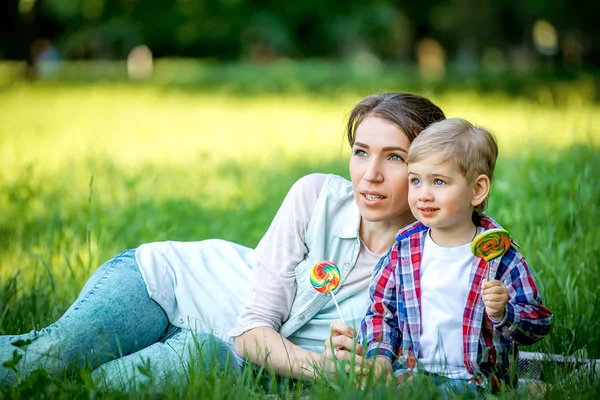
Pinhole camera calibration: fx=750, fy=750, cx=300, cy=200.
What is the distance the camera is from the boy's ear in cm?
265

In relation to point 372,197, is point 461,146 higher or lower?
higher

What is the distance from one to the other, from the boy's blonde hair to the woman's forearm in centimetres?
83

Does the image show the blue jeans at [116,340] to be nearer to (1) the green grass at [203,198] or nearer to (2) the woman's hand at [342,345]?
(1) the green grass at [203,198]

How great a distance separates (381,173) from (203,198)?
147 inches

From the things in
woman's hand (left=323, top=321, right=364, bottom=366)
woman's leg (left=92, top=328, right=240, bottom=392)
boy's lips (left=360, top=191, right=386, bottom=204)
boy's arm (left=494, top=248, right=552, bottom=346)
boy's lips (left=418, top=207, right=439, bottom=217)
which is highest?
boy's lips (left=360, top=191, right=386, bottom=204)

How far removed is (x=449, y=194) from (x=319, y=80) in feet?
59.9

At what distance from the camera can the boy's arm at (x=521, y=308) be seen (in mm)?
2506

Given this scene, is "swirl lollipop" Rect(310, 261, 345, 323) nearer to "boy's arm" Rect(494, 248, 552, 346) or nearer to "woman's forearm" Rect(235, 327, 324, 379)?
"woman's forearm" Rect(235, 327, 324, 379)

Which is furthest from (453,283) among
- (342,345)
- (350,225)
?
(350,225)

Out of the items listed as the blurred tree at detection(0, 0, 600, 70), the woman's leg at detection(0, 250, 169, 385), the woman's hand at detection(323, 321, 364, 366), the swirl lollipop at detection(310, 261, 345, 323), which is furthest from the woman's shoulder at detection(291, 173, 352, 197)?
the blurred tree at detection(0, 0, 600, 70)

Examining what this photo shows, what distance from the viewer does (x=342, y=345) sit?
2.71m

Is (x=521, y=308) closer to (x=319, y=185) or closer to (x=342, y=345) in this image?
(x=342, y=345)

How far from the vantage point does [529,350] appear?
336cm

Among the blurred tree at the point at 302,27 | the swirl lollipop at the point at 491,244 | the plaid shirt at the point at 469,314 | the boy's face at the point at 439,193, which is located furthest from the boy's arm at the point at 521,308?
the blurred tree at the point at 302,27
